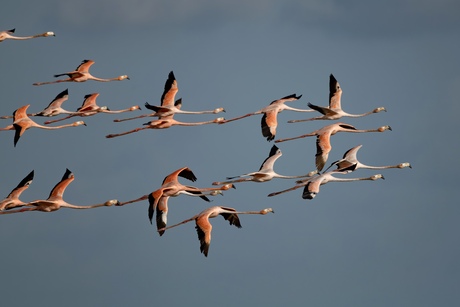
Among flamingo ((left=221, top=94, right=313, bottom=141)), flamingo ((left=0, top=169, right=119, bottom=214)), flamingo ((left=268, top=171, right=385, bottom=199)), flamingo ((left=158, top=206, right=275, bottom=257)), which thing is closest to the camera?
flamingo ((left=158, top=206, right=275, bottom=257))

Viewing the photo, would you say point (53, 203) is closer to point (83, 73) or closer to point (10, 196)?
point (10, 196)

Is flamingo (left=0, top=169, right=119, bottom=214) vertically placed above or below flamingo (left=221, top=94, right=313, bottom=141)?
below

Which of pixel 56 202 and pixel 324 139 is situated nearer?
pixel 56 202

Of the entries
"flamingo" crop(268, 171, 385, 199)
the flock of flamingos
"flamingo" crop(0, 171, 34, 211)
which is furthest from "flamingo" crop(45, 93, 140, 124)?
"flamingo" crop(268, 171, 385, 199)

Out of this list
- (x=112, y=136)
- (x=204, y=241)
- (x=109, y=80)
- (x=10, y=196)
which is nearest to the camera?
(x=204, y=241)

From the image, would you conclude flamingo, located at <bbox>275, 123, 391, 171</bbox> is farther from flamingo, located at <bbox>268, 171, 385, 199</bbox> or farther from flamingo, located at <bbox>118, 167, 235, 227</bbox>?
flamingo, located at <bbox>118, 167, 235, 227</bbox>

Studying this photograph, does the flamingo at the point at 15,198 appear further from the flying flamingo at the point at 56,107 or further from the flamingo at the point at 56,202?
the flying flamingo at the point at 56,107

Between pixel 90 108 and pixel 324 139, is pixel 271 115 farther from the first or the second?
pixel 90 108

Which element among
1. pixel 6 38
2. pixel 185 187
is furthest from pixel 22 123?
pixel 185 187

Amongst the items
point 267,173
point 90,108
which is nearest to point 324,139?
point 267,173

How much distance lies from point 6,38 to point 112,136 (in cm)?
533

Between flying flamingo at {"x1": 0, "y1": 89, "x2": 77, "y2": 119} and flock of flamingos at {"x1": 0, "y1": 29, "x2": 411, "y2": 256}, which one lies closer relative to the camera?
flock of flamingos at {"x1": 0, "y1": 29, "x2": 411, "y2": 256}

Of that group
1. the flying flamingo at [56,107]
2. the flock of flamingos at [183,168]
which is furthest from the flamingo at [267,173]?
the flying flamingo at [56,107]

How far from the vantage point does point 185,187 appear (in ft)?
161
